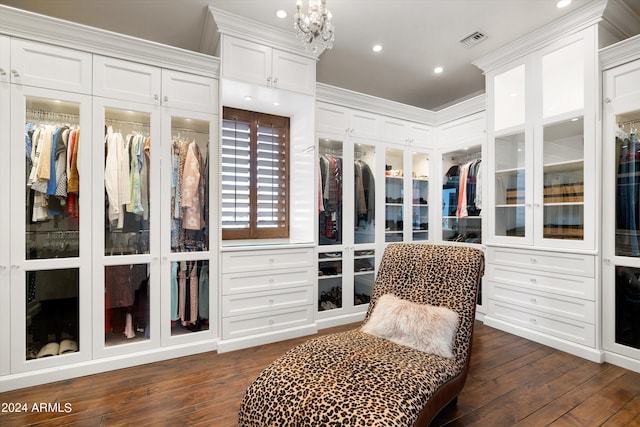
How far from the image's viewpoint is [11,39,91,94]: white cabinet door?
2.18m

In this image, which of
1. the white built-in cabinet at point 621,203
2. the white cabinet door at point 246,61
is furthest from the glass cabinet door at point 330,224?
the white built-in cabinet at point 621,203

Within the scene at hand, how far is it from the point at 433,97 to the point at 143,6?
3.79 metres

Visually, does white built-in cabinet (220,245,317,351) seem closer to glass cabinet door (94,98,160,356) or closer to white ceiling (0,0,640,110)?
glass cabinet door (94,98,160,356)

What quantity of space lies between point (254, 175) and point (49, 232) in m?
1.76

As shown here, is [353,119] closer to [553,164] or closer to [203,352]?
[553,164]

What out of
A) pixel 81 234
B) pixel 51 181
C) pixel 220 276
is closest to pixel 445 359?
pixel 220 276

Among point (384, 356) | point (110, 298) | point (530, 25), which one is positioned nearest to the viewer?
point (384, 356)

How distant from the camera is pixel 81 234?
2.36 m

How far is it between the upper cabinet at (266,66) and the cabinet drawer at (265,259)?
1.59 metres

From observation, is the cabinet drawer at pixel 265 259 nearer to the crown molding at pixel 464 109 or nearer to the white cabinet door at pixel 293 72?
the white cabinet door at pixel 293 72

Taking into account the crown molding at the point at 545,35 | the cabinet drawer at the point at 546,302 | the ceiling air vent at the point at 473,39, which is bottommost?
the cabinet drawer at the point at 546,302

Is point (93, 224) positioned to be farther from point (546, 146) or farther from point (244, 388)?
point (546, 146)

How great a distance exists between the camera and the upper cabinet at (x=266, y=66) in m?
2.76

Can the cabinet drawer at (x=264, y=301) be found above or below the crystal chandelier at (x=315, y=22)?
below
